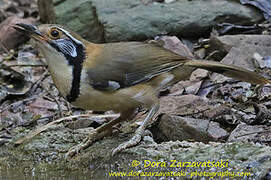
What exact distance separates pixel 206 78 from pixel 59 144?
239 centimetres

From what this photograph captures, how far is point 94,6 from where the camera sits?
823cm

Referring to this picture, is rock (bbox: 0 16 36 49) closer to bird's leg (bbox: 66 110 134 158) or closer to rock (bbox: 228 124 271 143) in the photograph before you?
bird's leg (bbox: 66 110 134 158)

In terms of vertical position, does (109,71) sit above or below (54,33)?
below

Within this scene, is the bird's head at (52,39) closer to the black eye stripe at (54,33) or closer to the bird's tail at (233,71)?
the black eye stripe at (54,33)

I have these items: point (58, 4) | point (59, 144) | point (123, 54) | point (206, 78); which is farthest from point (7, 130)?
point (58, 4)

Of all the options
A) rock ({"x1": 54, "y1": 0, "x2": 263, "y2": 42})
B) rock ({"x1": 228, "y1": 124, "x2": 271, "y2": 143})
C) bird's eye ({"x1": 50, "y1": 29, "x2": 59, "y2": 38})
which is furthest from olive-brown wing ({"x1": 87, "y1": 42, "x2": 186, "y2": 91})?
rock ({"x1": 54, "y1": 0, "x2": 263, "y2": 42})

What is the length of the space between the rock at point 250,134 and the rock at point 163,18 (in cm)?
311

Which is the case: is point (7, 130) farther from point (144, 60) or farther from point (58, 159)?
point (144, 60)

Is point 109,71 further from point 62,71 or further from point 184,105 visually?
point 184,105

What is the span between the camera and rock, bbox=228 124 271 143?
15.6 feet

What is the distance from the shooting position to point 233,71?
518cm

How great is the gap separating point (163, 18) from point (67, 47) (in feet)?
11.3

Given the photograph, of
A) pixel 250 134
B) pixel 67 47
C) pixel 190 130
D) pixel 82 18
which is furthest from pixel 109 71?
pixel 82 18

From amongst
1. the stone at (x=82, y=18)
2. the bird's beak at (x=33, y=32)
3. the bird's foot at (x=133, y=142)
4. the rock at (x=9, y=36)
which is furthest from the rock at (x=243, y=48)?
the rock at (x=9, y=36)
